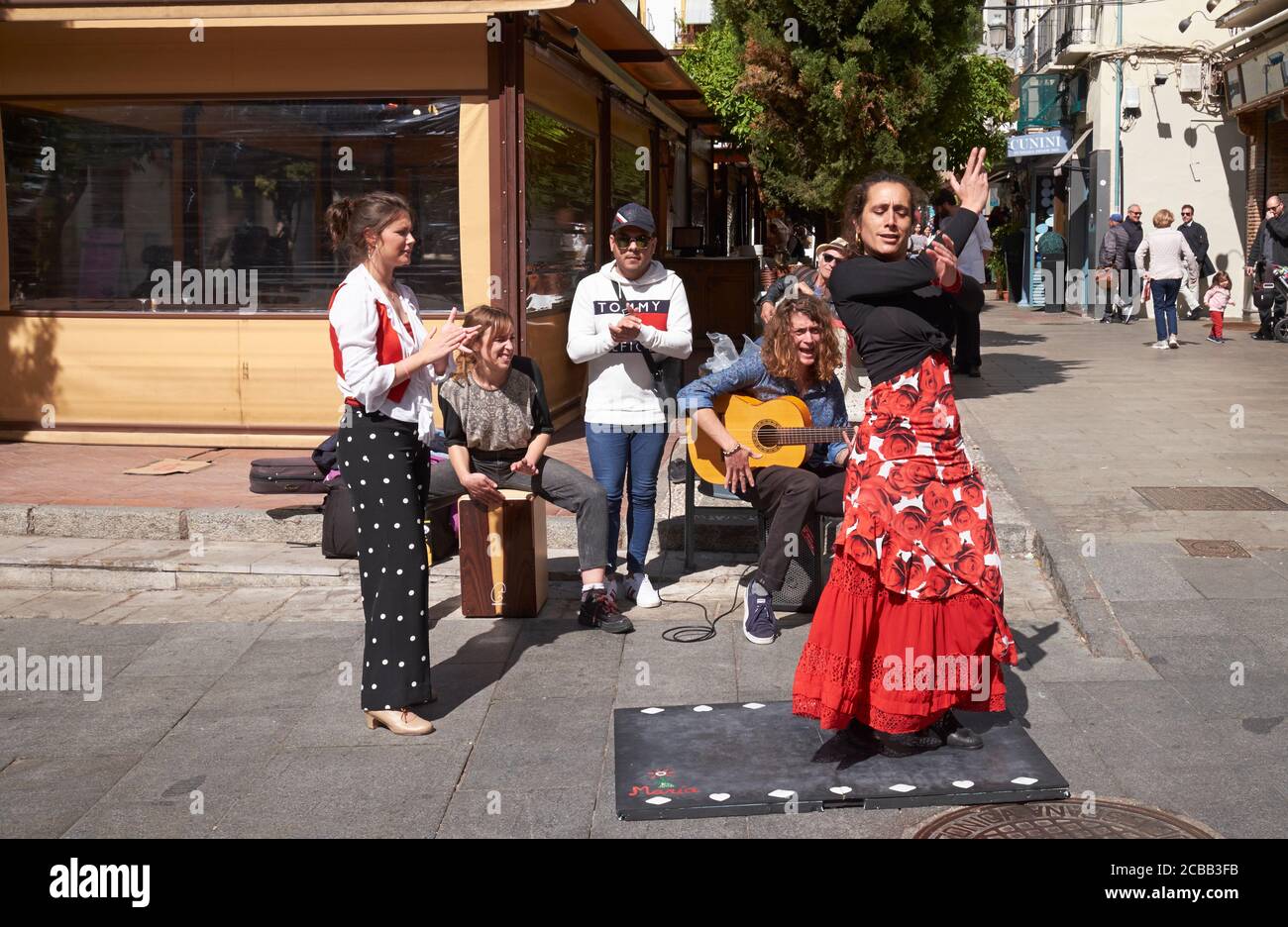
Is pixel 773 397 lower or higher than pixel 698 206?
lower

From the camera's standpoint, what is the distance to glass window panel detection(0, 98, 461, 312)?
10148 mm

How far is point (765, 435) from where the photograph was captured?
6.61m

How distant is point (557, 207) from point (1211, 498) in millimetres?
5771

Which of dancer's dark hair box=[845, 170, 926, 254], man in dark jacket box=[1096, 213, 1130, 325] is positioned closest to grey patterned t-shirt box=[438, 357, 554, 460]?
dancer's dark hair box=[845, 170, 926, 254]

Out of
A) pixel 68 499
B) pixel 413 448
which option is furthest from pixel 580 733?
pixel 68 499

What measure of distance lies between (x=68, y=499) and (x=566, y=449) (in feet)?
10.9

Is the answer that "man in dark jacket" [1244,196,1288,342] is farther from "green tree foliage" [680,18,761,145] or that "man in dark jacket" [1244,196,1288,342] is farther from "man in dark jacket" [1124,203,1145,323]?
"green tree foliage" [680,18,761,145]

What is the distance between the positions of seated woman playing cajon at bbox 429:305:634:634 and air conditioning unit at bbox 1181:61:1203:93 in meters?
21.1

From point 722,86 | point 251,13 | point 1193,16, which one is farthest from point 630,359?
point 1193,16

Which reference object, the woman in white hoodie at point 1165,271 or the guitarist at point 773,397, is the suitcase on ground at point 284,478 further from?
the woman in white hoodie at point 1165,271

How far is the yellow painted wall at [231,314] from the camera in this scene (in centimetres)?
999

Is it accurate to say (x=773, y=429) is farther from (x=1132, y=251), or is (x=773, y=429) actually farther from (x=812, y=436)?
(x=1132, y=251)

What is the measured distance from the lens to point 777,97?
1260 cm
